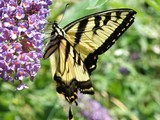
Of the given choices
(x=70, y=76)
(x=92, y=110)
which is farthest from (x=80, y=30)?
(x=92, y=110)

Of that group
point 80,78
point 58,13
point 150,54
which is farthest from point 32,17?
point 150,54

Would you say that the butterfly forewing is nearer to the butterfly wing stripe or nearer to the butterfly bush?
the butterfly wing stripe

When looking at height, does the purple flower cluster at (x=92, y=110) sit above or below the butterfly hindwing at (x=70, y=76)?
below

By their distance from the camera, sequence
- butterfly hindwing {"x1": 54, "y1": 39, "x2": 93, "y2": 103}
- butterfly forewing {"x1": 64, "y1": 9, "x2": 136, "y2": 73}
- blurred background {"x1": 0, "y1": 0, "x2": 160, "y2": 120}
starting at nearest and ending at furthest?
butterfly forewing {"x1": 64, "y1": 9, "x2": 136, "y2": 73}
butterfly hindwing {"x1": 54, "y1": 39, "x2": 93, "y2": 103}
blurred background {"x1": 0, "y1": 0, "x2": 160, "y2": 120}

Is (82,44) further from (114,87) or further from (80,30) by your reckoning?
(114,87)

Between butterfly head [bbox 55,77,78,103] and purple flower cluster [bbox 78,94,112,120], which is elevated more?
butterfly head [bbox 55,77,78,103]

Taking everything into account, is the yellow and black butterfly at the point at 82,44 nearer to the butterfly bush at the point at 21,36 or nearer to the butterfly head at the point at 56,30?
the butterfly head at the point at 56,30

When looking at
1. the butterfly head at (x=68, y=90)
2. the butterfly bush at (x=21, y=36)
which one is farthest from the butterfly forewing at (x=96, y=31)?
the butterfly bush at (x=21, y=36)

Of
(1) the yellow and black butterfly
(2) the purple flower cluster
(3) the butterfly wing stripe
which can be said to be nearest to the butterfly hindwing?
(1) the yellow and black butterfly
